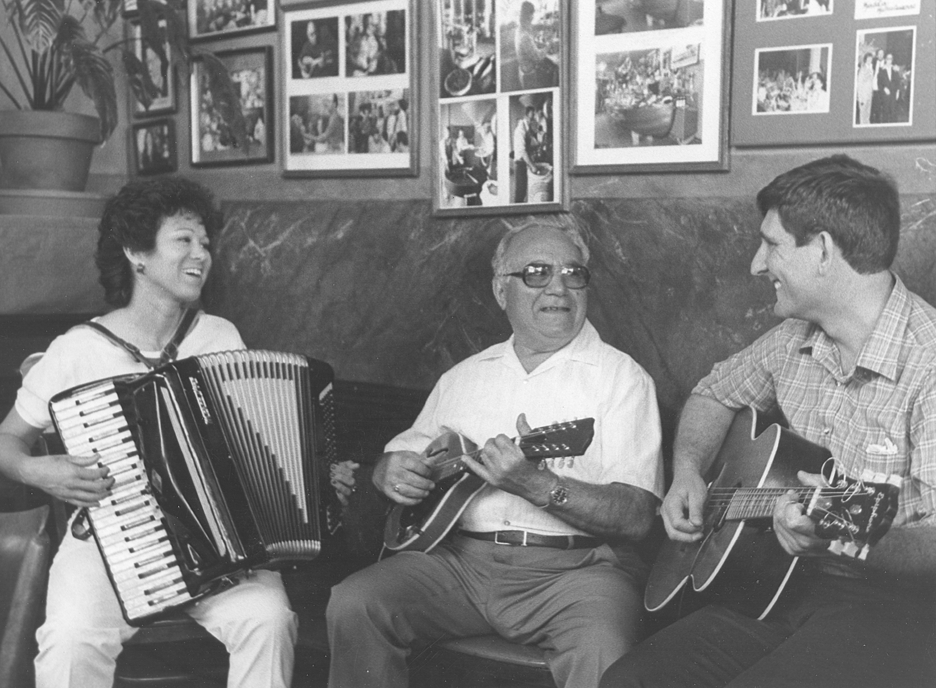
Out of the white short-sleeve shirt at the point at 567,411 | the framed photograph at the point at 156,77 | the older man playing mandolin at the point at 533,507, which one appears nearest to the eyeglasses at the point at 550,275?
the older man playing mandolin at the point at 533,507

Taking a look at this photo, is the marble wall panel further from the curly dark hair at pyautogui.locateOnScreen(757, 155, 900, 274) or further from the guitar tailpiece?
the guitar tailpiece

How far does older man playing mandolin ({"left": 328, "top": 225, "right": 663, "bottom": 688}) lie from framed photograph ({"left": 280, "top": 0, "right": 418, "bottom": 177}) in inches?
24.8

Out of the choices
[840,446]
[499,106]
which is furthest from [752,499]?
[499,106]

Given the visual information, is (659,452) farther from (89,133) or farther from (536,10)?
(89,133)

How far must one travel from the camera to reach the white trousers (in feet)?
7.64

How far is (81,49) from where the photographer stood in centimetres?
317

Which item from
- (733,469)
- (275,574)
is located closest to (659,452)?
(733,469)

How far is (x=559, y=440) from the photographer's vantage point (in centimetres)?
227

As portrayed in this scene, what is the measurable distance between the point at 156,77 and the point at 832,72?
237cm

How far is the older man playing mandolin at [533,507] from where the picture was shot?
2340mm

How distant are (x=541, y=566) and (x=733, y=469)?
1.72 feet

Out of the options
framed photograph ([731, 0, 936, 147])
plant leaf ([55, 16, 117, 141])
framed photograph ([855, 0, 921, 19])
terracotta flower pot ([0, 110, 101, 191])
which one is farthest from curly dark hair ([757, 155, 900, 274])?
terracotta flower pot ([0, 110, 101, 191])

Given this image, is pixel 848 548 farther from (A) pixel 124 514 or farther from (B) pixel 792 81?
(A) pixel 124 514

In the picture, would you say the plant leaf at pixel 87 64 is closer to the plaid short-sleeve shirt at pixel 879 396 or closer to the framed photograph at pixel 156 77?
the framed photograph at pixel 156 77
